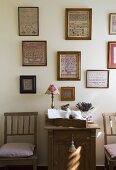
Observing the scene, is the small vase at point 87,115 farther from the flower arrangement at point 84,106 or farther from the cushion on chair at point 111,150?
the cushion on chair at point 111,150

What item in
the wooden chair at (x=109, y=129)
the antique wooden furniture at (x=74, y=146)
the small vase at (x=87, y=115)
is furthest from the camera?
the wooden chair at (x=109, y=129)

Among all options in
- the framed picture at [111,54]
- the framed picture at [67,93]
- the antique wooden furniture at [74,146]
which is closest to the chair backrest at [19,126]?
the framed picture at [67,93]

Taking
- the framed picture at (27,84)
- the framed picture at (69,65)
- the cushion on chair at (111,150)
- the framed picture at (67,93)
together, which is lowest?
the cushion on chair at (111,150)

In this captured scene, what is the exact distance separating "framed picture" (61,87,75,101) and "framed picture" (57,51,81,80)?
14cm

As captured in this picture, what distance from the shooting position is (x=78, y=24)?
11.0 feet

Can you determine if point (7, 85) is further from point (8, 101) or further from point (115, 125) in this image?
point (115, 125)

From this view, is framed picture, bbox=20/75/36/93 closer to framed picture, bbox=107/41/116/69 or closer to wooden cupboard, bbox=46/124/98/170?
wooden cupboard, bbox=46/124/98/170

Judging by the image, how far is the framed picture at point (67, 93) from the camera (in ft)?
11.1

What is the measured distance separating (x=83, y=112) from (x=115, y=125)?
0.56 m

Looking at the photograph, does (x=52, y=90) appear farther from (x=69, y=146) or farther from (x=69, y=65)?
(x=69, y=146)

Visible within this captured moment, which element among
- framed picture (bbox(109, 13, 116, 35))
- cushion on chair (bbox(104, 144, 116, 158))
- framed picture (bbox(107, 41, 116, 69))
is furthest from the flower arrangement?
framed picture (bbox(109, 13, 116, 35))

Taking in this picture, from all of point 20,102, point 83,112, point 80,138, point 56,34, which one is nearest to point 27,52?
point 56,34

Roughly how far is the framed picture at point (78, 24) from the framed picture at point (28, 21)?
383 millimetres

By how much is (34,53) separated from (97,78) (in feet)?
2.87
